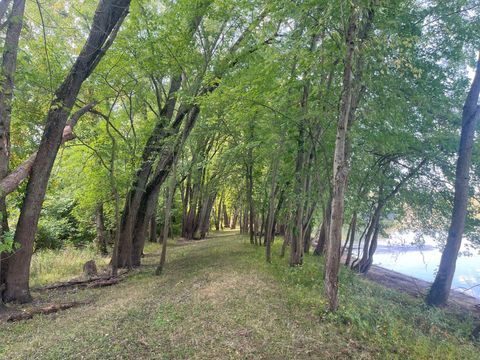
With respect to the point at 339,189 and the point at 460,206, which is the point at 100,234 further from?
the point at 460,206

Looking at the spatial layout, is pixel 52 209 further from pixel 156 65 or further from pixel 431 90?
pixel 431 90

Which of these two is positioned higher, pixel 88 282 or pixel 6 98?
pixel 6 98

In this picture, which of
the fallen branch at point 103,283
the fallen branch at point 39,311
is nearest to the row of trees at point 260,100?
the fallen branch at point 39,311

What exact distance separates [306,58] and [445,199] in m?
7.92

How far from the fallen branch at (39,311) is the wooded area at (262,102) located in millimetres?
794

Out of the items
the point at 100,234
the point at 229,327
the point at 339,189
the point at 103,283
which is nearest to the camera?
the point at 229,327

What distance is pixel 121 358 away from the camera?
3430mm

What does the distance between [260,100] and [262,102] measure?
91 millimetres

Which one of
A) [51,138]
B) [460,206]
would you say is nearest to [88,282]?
[51,138]

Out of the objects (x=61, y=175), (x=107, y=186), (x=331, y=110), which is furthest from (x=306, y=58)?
(x=61, y=175)

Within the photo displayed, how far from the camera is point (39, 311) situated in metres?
5.24

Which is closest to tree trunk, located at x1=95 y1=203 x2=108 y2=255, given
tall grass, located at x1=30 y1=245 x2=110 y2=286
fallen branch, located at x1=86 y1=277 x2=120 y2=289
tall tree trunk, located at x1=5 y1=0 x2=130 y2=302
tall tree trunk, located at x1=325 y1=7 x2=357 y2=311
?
tall grass, located at x1=30 y1=245 x2=110 y2=286

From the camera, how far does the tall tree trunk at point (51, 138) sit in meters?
5.79

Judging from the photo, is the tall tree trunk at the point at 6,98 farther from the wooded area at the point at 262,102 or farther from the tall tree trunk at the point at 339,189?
the tall tree trunk at the point at 339,189
